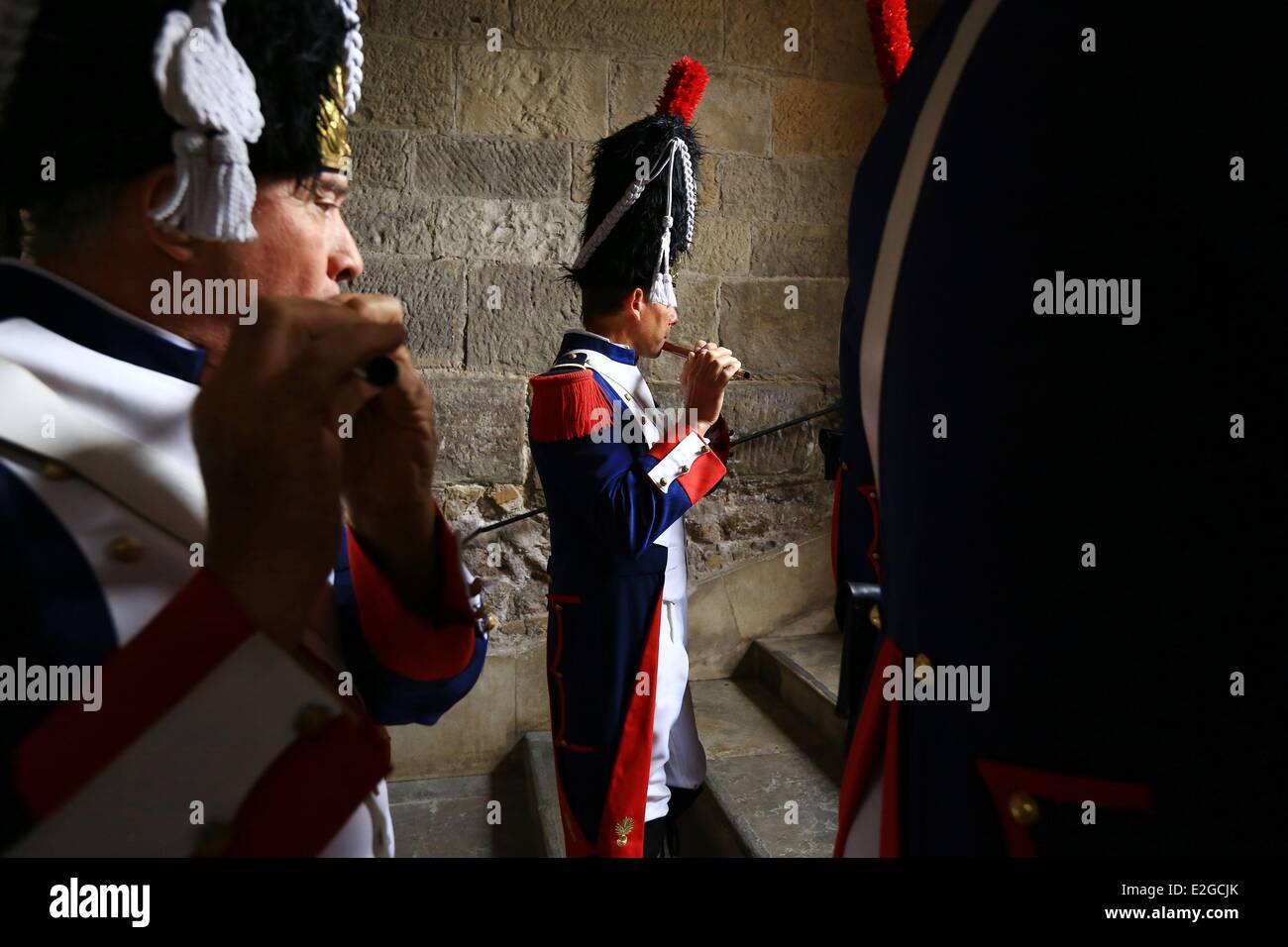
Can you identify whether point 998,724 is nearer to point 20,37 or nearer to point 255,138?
point 255,138

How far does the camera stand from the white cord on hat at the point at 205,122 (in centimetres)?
60

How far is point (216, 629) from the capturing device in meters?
0.53

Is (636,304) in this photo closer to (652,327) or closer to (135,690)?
(652,327)

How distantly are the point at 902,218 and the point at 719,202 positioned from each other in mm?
2766

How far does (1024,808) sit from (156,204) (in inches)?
34.0

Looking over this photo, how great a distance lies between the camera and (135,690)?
522 millimetres

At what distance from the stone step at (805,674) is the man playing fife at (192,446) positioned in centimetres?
220

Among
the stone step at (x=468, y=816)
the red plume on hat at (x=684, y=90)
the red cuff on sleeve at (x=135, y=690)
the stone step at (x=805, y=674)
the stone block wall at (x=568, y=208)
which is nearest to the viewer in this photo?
the red cuff on sleeve at (x=135, y=690)

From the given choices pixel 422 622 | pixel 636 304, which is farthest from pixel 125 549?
pixel 636 304

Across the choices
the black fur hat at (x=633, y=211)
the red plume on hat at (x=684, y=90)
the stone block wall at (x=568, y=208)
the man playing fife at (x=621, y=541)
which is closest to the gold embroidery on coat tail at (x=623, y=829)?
the man playing fife at (x=621, y=541)

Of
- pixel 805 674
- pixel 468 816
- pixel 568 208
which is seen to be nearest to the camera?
pixel 468 816

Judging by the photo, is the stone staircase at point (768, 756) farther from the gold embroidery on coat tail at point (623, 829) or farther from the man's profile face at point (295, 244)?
the man's profile face at point (295, 244)

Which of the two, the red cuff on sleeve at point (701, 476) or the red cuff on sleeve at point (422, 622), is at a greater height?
the red cuff on sleeve at point (701, 476)

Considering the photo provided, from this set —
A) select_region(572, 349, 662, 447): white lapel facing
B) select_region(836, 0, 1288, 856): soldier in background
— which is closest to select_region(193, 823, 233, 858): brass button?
select_region(836, 0, 1288, 856): soldier in background
